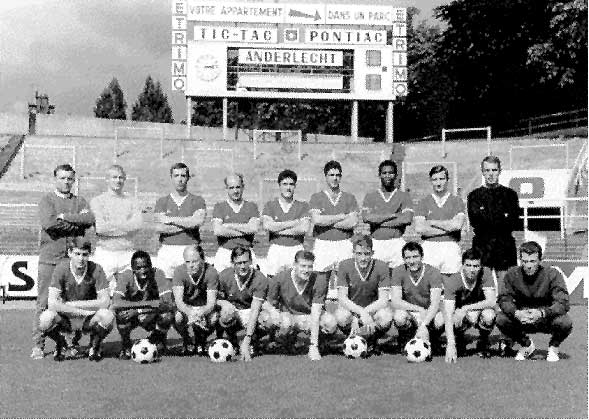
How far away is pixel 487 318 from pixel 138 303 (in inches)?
130

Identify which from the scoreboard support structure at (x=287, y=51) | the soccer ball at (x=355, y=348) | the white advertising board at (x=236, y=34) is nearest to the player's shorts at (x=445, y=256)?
the soccer ball at (x=355, y=348)

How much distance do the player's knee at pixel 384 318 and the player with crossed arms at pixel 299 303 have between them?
16.6 inches

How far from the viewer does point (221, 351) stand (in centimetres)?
661

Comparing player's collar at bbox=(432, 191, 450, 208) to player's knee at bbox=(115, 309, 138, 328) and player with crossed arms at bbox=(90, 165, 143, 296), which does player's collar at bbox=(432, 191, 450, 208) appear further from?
player's knee at bbox=(115, 309, 138, 328)

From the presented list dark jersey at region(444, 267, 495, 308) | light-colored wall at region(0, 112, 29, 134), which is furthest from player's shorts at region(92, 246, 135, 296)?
light-colored wall at region(0, 112, 29, 134)

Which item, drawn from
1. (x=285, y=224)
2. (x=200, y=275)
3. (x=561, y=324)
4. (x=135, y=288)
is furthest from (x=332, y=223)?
(x=561, y=324)

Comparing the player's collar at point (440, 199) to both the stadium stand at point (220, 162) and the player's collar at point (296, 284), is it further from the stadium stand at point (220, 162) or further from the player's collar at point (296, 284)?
the stadium stand at point (220, 162)

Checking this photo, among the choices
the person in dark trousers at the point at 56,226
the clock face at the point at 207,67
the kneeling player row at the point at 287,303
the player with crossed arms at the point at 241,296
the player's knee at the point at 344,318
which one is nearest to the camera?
the kneeling player row at the point at 287,303

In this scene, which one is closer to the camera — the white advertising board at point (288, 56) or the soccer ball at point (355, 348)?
the soccer ball at point (355, 348)

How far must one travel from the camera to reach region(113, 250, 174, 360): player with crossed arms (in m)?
6.79

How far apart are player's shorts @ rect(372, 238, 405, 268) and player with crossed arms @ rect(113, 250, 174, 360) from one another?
2209mm

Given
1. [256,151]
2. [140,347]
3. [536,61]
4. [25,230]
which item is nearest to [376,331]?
[140,347]

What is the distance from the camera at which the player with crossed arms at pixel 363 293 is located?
23.0 ft

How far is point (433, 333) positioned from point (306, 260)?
57.3 inches
